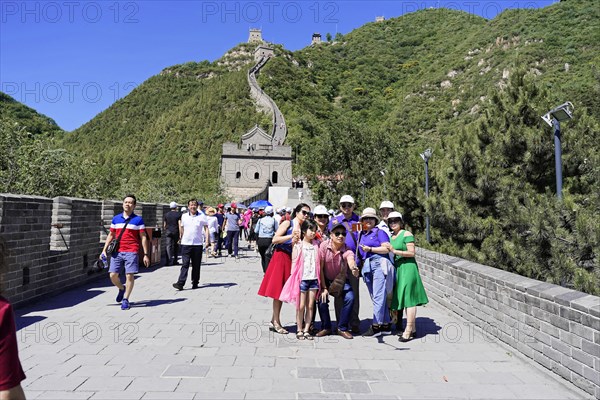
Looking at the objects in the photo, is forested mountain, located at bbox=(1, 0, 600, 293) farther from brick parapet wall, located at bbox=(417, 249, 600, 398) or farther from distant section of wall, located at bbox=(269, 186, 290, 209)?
distant section of wall, located at bbox=(269, 186, 290, 209)

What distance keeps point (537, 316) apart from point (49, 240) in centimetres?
795

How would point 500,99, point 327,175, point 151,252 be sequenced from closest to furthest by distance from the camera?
point 500,99 → point 151,252 → point 327,175

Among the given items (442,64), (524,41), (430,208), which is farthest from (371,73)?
(430,208)

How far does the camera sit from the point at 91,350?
5184mm

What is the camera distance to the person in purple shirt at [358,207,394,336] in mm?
6082

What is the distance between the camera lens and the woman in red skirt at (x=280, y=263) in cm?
612

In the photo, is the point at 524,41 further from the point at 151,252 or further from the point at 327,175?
the point at 151,252

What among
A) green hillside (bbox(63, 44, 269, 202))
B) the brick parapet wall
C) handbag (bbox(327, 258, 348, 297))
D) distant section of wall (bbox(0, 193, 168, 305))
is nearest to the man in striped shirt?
Result: distant section of wall (bbox(0, 193, 168, 305))

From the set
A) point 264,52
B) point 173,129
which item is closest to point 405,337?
point 173,129

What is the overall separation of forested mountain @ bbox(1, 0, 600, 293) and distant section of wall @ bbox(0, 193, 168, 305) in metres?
7.90

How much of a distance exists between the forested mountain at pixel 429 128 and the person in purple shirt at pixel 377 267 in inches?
100

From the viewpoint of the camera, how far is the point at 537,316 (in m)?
5.01

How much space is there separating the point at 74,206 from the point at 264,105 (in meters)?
91.7

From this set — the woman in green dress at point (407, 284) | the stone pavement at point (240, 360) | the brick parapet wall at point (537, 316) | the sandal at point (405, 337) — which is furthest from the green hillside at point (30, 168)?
the brick parapet wall at point (537, 316)
